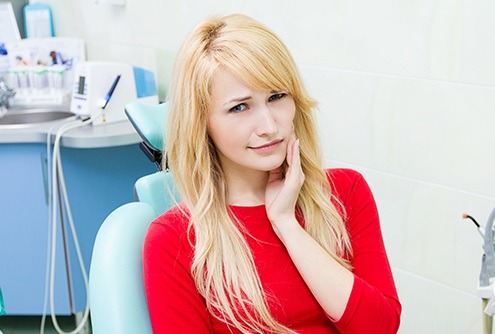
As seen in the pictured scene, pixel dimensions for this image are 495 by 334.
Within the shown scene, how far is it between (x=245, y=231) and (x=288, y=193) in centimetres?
12

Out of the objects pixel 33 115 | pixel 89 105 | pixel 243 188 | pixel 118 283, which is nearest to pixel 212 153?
pixel 243 188

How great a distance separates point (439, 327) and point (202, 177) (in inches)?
43.6

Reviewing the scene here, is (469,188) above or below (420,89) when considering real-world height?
below

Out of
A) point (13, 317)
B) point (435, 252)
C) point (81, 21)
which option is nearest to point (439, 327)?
point (435, 252)

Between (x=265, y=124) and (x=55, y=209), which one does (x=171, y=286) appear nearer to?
(x=265, y=124)

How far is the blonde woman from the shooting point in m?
1.54

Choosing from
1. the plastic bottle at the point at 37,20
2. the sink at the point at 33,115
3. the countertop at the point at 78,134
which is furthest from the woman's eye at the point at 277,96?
the plastic bottle at the point at 37,20

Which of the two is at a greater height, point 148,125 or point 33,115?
point 148,125

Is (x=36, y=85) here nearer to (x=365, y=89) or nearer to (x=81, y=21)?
(x=81, y=21)

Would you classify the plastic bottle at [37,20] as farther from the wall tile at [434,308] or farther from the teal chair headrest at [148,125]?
the wall tile at [434,308]

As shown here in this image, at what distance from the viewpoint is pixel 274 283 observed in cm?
159

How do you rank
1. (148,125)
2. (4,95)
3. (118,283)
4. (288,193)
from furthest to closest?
(4,95) < (148,125) < (288,193) < (118,283)

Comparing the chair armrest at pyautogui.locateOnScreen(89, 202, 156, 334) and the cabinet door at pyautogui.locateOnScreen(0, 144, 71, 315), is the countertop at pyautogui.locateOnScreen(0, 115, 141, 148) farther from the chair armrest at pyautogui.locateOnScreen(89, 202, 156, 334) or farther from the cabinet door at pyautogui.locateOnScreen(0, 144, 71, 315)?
the chair armrest at pyautogui.locateOnScreen(89, 202, 156, 334)

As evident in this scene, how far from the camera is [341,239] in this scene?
1688mm
